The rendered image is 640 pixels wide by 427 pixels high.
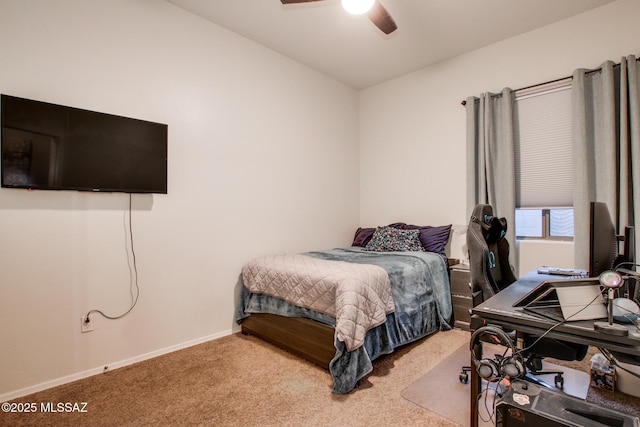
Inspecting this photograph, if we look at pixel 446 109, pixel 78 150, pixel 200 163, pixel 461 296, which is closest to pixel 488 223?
pixel 461 296

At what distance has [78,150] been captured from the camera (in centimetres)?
219

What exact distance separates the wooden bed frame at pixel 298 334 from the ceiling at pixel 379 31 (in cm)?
246

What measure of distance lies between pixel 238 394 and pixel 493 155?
3158 mm

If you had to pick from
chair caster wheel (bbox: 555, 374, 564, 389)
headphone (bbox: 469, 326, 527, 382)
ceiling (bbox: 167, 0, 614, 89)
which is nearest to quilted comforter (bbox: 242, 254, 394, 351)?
headphone (bbox: 469, 326, 527, 382)

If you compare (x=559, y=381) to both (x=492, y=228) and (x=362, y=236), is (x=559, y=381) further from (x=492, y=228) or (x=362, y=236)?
(x=362, y=236)

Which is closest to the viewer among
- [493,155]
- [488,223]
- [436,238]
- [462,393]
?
[462,393]

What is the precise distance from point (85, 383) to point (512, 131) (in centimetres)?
413

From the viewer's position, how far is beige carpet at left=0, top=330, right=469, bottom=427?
1.76m

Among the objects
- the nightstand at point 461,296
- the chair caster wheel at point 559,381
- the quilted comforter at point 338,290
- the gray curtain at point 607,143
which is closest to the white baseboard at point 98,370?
the quilted comforter at point 338,290

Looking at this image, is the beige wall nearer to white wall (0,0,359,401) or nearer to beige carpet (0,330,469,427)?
white wall (0,0,359,401)

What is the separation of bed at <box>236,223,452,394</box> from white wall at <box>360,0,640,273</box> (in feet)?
2.55

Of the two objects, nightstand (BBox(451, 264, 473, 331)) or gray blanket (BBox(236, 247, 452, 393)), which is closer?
gray blanket (BBox(236, 247, 452, 393))

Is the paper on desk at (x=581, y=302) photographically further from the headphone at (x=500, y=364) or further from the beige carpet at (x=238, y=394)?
the beige carpet at (x=238, y=394)

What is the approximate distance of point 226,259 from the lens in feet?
10.0
